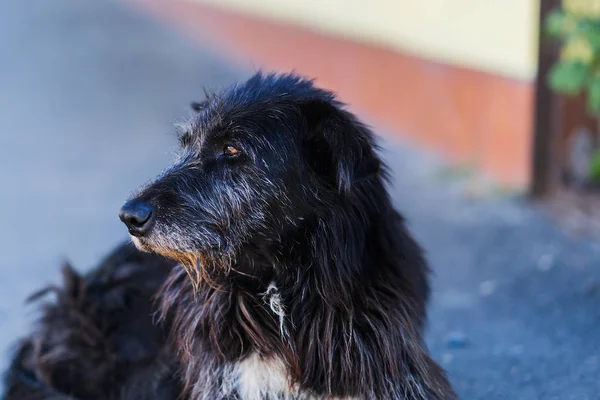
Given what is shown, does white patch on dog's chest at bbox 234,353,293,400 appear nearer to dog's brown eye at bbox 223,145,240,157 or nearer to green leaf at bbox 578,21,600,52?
dog's brown eye at bbox 223,145,240,157

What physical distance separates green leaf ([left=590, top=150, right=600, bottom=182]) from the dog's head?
4.13 m

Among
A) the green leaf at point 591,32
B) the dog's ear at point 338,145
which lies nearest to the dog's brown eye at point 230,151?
the dog's ear at point 338,145

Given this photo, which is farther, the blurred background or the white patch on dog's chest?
the blurred background

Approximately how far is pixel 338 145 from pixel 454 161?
5623 mm

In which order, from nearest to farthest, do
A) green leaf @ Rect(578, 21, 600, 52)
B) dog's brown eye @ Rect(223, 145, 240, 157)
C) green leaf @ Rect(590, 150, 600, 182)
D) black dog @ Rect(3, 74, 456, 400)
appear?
black dog @ Rect(3, 74, 456, 400) → dog's brown eye @ Rect(223, 145, 240, 157) → green leaf @ Rect(578, 21, 600, 52) → green leaf @ Rect(590, 150, 600, 182)

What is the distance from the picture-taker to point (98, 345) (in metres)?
3.63

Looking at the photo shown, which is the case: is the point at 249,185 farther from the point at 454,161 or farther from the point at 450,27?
the point at 450,27

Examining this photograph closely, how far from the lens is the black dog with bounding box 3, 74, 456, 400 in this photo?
3020mm

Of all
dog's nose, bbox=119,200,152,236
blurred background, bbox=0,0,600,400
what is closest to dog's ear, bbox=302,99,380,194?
blurred background, bbox=0,0,600,400

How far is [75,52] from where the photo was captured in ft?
63.0

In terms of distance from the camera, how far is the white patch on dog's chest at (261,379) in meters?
3.08

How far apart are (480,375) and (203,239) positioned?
1913mm

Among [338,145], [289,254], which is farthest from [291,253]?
[338,145]

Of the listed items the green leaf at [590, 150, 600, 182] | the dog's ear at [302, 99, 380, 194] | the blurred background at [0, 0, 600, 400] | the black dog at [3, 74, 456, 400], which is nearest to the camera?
the dog's ear at [302, 99, 380, 194]
